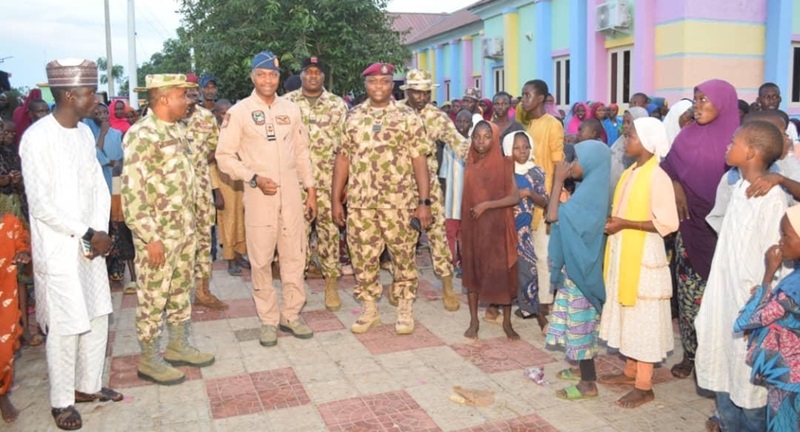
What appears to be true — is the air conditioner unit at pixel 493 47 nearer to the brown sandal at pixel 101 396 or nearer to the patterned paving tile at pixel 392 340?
the patterned paving tile at pixel 392 340

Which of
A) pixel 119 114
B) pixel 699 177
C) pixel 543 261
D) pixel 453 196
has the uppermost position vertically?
pixel 119 114

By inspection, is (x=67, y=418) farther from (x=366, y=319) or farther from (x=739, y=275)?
(x=739, y=275)

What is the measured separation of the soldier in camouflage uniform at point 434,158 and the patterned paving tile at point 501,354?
0.94 meters

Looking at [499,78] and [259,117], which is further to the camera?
[499,78]

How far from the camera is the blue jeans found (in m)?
3.09

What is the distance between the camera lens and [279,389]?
419cm

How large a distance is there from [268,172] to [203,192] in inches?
39.5

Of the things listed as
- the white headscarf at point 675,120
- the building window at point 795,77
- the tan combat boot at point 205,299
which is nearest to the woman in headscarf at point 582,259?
the white headscarf at point 675,120

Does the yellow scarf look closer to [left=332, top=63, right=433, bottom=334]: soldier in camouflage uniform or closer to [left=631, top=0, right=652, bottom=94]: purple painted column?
[left=332, top=63, right=433, bottom=334]: soldier in camouflage uniform

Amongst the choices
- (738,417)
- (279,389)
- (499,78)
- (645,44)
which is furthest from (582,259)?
(499,78)

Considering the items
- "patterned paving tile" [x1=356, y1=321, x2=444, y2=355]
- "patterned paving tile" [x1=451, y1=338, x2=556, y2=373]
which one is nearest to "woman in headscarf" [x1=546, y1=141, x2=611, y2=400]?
"patterned paving tile" [x1=451, y1=338, x2=556, y2=373]

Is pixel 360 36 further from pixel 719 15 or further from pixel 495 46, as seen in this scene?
pixel 719 15

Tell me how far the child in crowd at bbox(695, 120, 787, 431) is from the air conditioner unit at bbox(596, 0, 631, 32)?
9.89m

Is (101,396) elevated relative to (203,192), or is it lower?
lower
